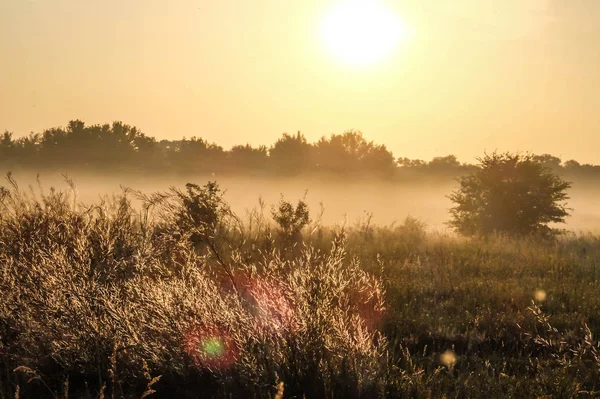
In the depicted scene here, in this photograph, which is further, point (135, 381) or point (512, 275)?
point (512, 275)

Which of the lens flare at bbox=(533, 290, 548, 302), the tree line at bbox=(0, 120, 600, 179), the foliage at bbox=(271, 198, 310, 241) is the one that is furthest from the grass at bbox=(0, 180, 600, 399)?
the tree line at bbox=(0, 120, 600, 179)

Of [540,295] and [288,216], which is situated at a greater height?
[288,216]

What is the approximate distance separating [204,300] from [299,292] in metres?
0.86

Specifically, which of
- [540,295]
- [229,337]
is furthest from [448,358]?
[540,295]

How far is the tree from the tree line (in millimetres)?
29886

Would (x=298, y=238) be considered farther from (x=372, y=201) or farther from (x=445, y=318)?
(x=372, y=201)

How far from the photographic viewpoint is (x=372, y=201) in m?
48.5

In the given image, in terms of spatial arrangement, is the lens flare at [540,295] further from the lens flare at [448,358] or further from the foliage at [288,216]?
the foliage at [288,216]

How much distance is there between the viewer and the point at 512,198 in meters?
17.9

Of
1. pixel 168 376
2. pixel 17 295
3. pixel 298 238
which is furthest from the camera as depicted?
pixel 298 238

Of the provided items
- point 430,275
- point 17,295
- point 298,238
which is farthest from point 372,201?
point 17,295

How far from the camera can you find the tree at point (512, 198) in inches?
697

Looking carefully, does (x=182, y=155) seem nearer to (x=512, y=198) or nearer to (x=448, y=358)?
(x=512, y=198)

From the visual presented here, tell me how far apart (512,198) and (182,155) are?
3729 centimetres
